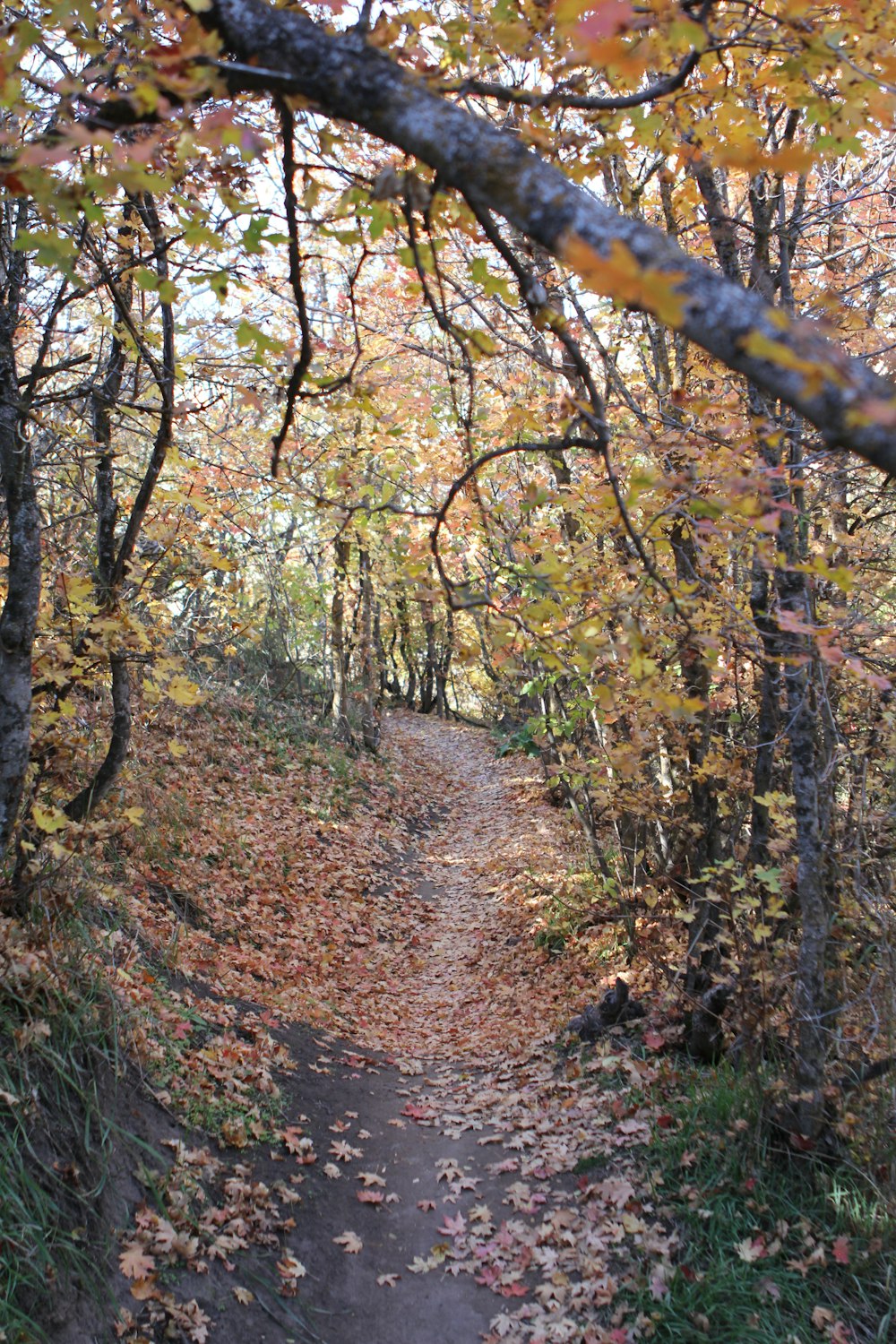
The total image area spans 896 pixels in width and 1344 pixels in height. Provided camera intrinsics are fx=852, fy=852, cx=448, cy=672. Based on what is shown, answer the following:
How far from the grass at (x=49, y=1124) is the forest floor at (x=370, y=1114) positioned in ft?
0.51

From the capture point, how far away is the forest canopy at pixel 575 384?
1.97m

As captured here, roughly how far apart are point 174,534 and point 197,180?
2.26 metres

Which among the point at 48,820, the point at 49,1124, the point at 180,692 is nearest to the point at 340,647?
the point at 180,692

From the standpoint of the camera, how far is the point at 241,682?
1470cm

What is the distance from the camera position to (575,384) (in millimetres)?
4988

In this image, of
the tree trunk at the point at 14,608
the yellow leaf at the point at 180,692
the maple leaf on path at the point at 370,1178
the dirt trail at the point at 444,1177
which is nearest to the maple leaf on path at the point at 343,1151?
the dirt trail at the point at 444,1177

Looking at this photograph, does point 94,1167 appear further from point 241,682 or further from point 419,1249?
point 241,682

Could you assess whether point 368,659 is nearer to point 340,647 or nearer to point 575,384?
point 340,647

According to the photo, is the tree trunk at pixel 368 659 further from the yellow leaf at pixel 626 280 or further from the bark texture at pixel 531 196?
the yellow leaf at pixel 626 280

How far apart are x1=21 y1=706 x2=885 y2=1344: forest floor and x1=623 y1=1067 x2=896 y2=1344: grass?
0.02 m

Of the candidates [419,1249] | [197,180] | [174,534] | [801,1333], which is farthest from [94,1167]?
[197,180]

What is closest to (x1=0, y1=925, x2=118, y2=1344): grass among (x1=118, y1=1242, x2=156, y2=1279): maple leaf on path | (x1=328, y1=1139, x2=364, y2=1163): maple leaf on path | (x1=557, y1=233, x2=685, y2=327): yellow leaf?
(x1=118, y1=1242, x2=156, y2=1279): maple leaf on path

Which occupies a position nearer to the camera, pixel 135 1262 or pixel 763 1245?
pixel 135 1262

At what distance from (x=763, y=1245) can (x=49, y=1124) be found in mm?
3326
